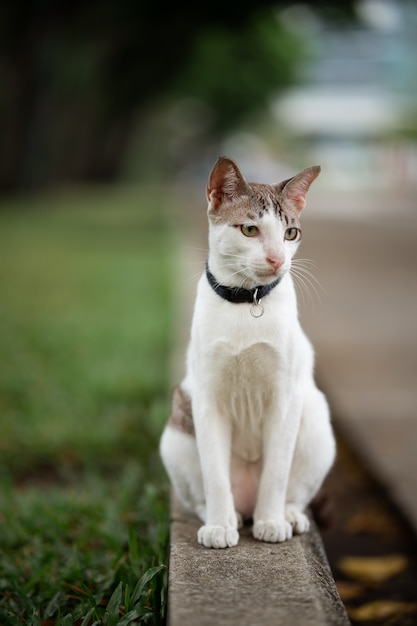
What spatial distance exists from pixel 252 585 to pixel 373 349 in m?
5.33

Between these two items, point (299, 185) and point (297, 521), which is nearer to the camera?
point (299, 185)

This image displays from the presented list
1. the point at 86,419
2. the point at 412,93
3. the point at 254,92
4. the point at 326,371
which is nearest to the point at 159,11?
the point at 326,371

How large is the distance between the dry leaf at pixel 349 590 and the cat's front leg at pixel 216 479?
102cm

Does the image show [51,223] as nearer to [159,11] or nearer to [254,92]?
[159,11]

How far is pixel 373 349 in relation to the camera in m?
→ 7.68

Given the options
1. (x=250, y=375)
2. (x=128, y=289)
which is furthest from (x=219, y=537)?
(x=128, y=289)

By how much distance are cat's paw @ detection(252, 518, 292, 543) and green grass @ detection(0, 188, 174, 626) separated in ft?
1.09

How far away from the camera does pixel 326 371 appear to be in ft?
22.4

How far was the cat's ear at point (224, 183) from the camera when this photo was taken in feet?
8.73

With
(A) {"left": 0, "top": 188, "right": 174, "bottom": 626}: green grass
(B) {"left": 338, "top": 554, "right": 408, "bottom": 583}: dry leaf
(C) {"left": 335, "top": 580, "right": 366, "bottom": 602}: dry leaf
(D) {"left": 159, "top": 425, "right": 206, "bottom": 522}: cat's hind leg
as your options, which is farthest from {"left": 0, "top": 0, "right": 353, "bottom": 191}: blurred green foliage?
(D) {"left": 159, "top": 425, "right": 206, "bottom": 522}: cat's hind leg

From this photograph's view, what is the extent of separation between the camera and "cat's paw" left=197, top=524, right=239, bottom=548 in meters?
2.81

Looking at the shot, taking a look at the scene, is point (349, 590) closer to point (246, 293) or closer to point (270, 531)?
point (270, 531)

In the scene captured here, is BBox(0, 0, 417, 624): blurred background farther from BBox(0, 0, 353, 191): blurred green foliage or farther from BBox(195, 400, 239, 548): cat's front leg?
BBox(195, 400, 239, 548): cat's front leg

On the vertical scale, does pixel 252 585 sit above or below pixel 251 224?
below
